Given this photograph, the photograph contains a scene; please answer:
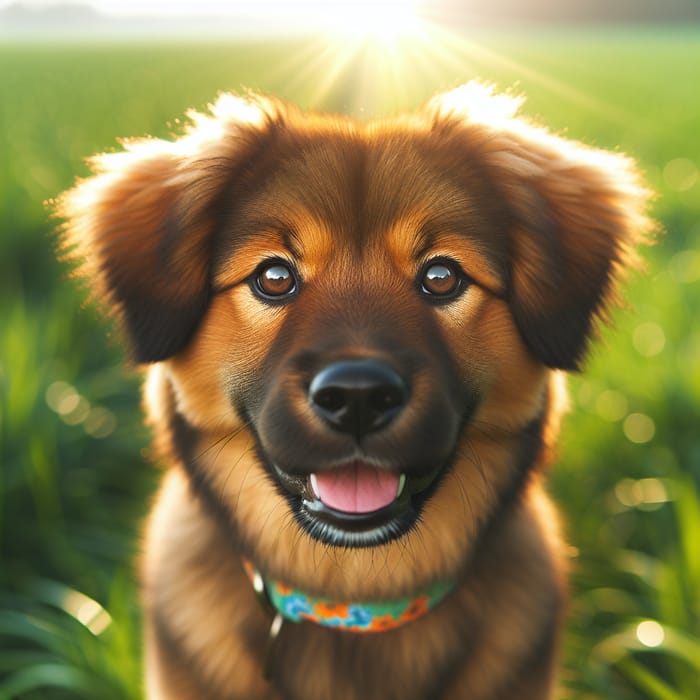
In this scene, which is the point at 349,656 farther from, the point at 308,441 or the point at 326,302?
the point at 326,302

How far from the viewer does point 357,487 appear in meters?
1.90

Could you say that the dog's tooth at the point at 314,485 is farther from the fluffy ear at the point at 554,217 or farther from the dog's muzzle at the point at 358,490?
the fluffy ear at the point at 554,217

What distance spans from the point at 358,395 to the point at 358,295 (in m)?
0.31

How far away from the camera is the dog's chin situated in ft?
6.14

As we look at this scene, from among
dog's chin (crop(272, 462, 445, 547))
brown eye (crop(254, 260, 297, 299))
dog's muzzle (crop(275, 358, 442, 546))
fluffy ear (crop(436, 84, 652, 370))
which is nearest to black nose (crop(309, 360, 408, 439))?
dog's muzzle (crop(275, 358, 442, 546))

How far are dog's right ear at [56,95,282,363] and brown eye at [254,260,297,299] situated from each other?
0.19m

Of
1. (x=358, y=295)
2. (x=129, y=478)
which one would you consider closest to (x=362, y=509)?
(x=358, y=295)

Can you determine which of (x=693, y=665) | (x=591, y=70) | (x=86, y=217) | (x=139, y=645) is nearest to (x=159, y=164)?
(x=86, y=217)

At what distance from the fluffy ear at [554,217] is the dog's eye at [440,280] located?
175 millimetres

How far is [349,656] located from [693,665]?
43.8 inches

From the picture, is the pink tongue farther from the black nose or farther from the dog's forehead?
the dog's forehead

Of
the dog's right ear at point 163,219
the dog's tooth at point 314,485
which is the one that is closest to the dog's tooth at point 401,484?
the dog's tooth at point 314,485

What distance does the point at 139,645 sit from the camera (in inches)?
111

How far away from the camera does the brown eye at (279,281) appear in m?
1.95
